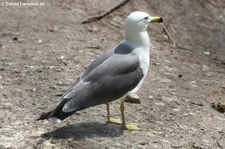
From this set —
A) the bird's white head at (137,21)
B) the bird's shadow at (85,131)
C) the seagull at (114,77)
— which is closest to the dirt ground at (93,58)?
the bird's shadow at (85,131)

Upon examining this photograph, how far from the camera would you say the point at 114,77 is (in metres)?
4.71

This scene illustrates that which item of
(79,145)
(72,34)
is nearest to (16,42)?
(72,34)

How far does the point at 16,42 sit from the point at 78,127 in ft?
7.81

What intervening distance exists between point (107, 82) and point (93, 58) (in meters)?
1.90

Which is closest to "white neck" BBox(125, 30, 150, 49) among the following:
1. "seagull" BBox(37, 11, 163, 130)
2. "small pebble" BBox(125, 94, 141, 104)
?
"seagull" BBox(37, 11, 163, 130)

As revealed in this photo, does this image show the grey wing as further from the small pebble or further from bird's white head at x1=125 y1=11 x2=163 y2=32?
the small pebble

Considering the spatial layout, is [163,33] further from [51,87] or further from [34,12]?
[51,87]

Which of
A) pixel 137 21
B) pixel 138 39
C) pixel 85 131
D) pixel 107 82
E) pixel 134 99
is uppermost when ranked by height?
pixel 137 21

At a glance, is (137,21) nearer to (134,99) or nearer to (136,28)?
(136,28)

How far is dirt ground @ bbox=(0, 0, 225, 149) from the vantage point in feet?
15.8

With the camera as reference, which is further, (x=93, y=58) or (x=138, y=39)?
(x=93, y=58)

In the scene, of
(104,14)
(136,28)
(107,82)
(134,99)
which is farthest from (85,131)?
(104,14)

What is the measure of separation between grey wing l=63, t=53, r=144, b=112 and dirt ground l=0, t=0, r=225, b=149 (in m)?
0.36

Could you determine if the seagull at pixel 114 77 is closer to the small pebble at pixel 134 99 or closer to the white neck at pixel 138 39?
the white neck at pixel 138 39
